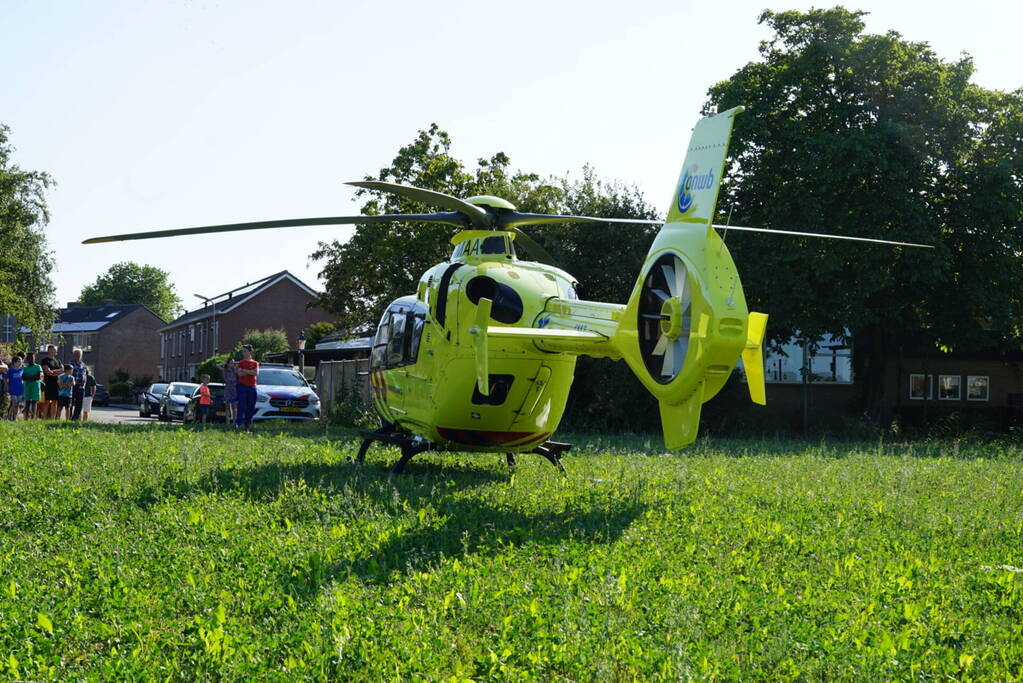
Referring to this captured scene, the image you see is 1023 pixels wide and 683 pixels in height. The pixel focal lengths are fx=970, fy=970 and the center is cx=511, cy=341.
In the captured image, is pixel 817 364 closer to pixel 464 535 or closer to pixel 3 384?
pixel 3 384

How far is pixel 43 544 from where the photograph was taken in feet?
26.0

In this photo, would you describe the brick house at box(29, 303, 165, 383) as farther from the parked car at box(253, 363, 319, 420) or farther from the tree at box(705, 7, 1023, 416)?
the tree at box(705, 7, 1023, 416)

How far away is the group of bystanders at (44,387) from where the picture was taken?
956 inches

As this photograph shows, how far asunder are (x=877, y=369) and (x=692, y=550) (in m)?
22.7

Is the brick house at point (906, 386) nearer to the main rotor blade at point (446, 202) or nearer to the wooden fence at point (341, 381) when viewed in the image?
the wooden fence at point (341, 381)

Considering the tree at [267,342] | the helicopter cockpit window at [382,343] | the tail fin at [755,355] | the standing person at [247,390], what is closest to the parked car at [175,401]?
the standing person at [247,390]

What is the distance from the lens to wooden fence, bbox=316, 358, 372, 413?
81.4 ft

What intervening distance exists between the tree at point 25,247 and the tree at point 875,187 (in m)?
30.0

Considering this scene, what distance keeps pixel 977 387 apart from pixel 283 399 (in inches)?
900

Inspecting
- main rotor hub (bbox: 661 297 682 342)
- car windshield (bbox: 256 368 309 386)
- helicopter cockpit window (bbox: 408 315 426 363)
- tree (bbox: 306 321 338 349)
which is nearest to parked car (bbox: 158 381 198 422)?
car windshield (bbox: 256 368 309 386)

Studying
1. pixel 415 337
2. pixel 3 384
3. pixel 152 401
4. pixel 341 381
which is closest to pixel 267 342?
pixel 152 401

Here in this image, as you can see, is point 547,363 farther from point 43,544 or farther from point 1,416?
point 1,416

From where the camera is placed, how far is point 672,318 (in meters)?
8.32

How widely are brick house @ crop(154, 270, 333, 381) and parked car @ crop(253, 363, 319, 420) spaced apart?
135ft
